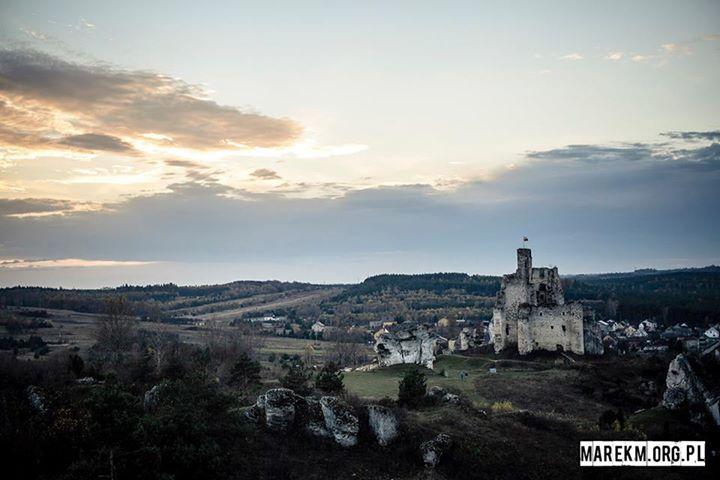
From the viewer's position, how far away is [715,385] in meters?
39.3

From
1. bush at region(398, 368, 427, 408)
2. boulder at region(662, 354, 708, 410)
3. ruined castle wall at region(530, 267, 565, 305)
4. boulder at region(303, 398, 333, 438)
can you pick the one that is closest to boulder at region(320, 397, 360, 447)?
boulder at region(303, 398, 333, 438)

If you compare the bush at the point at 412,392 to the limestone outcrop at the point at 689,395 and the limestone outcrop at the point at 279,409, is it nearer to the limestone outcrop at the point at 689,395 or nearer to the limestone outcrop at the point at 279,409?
the limestone outcrop at the point at 279,409

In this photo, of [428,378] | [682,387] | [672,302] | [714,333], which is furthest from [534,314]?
[672,302]

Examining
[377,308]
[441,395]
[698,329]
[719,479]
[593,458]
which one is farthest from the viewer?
[377,308]

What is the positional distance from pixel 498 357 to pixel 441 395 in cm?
2156

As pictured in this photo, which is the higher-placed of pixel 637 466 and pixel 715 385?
pixel 715 385

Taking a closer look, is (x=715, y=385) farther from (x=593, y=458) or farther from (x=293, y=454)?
(x=293, y=454)

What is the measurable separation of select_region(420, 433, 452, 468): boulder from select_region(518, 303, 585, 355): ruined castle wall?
30.1m

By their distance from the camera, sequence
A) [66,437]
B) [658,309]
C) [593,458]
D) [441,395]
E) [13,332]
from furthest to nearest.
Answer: [658,309] → [13,332] → [441,395] → [593,458] → [66,437]

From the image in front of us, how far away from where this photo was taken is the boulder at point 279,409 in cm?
3041

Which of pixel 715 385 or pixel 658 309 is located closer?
pixel 715 385

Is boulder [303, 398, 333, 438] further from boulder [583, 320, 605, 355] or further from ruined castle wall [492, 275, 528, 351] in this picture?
boulder [583, 320, 605, 355]

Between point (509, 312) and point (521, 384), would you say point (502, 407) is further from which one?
point (509, 312)

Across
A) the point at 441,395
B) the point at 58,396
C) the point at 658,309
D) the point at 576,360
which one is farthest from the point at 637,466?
the point at 658,309
